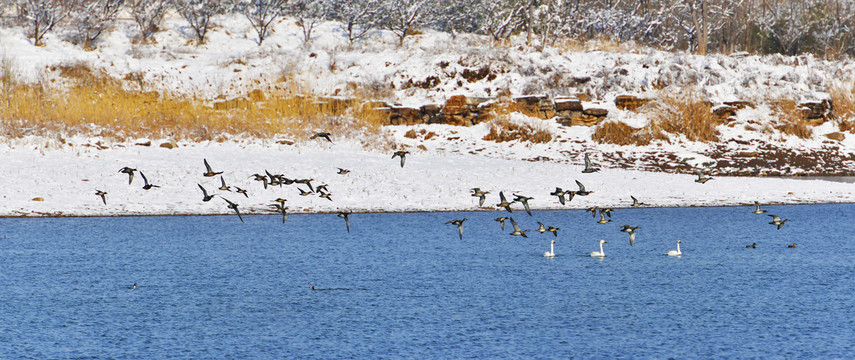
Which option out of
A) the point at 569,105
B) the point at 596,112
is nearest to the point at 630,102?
the point at 596,112

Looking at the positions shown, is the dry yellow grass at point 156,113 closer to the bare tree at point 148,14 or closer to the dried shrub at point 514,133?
the dried shrub at point 514,133

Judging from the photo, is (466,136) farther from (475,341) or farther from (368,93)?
(475,341)

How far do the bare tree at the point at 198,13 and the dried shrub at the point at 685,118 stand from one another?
892 inches

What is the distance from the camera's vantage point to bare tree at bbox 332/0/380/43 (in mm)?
48656

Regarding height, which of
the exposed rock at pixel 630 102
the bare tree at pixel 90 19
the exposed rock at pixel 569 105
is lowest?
the exposed rock at pixel 569 105

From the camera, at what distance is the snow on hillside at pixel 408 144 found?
26.0 meters

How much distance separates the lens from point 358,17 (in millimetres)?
48906

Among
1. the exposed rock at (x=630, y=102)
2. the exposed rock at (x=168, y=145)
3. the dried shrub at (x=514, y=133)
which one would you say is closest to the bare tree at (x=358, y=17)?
the dried shrub at (x=514, y=133)

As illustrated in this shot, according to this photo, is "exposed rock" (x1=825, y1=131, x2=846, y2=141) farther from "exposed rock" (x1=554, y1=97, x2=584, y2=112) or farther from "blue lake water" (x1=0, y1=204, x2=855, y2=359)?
"blue lake water" (x1=0, y1=204, x2=855, y2=359)

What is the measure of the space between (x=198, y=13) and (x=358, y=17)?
8.23 m

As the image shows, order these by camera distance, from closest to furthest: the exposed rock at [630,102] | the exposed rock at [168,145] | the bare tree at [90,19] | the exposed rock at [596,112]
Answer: the exposed rock at [168,145]
the exposed rock at [596,112]
the exposed rock at [630,102]
the bare tree at [90,19]

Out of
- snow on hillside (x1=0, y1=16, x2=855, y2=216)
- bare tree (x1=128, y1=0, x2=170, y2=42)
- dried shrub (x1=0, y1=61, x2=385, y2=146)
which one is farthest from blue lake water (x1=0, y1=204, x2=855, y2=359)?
bare tree (x1=128, y1=0, x2=170, y2=42)

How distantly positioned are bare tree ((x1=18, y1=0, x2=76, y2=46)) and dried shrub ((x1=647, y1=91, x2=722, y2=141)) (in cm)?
2735

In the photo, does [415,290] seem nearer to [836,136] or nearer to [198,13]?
[836,136]
